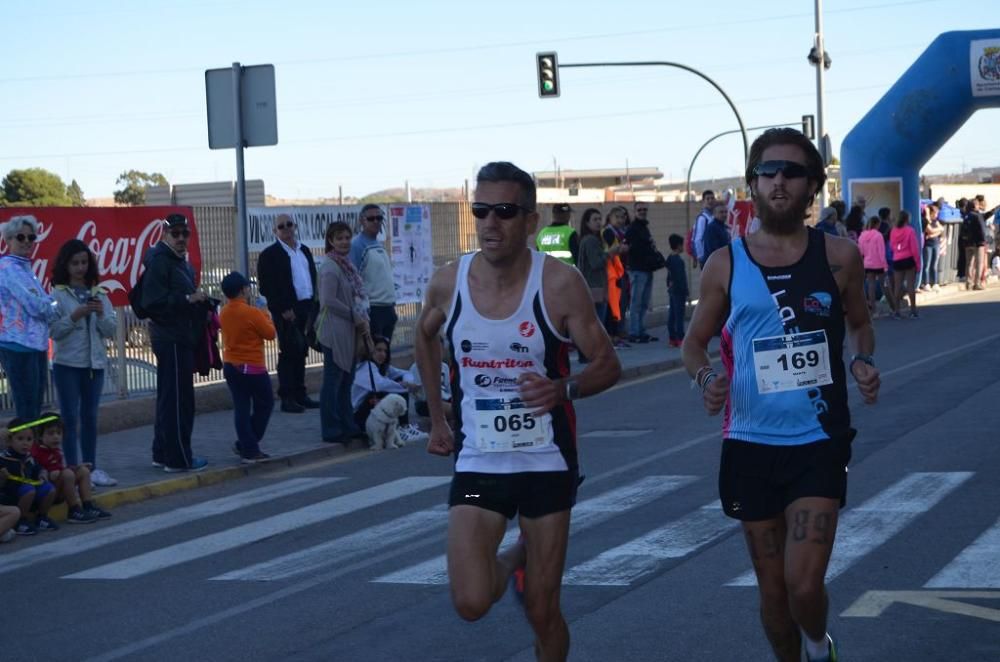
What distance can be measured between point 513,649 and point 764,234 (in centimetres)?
220

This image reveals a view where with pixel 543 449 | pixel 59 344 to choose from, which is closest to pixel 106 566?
pixel 59 344

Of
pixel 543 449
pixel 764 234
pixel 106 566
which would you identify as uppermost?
pixel 764 234

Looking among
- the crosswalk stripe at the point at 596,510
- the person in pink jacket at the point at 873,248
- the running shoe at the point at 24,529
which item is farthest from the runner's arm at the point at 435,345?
the person in pink jacket at the point at 873,248

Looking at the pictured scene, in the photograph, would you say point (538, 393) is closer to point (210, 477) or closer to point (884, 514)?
point (884, 514)

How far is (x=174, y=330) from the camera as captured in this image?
12133mm

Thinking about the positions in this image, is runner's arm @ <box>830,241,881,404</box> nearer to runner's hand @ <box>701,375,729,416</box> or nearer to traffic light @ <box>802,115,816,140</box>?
runner's hand @ <box>701,375,729,416</box>

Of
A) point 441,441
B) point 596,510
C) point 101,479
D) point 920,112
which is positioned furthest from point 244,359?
point 920,112

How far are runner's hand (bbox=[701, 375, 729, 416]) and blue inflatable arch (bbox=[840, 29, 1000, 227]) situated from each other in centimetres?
2668

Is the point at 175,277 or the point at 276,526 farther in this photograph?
the point at 175,277

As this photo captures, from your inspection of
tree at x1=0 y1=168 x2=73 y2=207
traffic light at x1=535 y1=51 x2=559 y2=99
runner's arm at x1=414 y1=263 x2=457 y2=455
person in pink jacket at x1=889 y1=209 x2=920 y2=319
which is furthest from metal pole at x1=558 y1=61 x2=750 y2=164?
tree at x1=0 y1=168 x2=73 y2=207

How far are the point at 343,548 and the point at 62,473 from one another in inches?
99.2

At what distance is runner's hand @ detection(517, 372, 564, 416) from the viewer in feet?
17.1

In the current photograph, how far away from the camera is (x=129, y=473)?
12.2m

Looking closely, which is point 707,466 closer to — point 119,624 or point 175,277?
point 175,277
